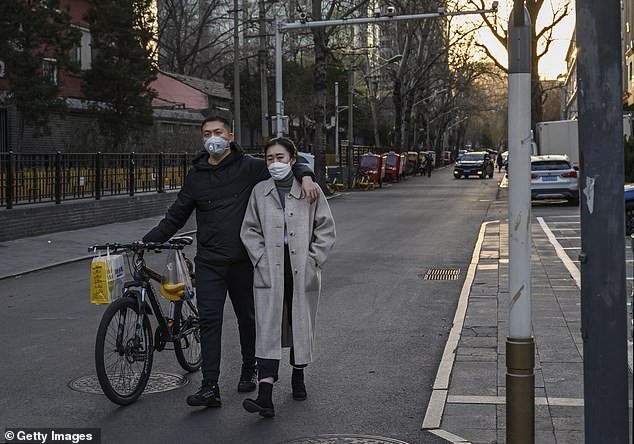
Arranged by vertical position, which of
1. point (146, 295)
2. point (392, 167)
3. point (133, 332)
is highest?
point (392, 167)

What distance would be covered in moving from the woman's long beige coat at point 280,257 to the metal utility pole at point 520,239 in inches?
73.9

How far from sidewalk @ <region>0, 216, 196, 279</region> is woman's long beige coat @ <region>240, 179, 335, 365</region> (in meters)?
8.74

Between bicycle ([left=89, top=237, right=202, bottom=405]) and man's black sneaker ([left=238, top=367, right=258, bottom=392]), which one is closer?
bicycle ([left=89, top=237, right=202, bottom=405])

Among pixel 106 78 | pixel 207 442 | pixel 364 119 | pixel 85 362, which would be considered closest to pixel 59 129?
pixel 106 78

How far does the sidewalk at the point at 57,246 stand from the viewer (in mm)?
15914

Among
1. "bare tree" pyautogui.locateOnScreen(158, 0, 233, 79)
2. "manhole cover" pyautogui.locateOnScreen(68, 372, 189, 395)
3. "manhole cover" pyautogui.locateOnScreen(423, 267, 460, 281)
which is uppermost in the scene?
"bare tree" pyautogui.locateOnScreen(158, 0, 233, 79)

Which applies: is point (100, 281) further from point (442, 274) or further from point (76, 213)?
point (76, 213)

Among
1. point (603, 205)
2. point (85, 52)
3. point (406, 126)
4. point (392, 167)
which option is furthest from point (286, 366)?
point (406, 126)

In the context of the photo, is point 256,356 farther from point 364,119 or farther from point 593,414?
point 364,119

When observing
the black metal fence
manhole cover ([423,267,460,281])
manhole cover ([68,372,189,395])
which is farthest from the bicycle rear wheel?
the black metal fence

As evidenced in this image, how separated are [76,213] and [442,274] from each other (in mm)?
10342

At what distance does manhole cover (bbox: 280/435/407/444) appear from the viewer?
6.02 meters

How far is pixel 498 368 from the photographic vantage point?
780 cm

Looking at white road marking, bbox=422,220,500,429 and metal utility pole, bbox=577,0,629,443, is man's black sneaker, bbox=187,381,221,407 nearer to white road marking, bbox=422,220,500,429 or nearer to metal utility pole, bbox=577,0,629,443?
white road marking, bbox=422,220,500,429
